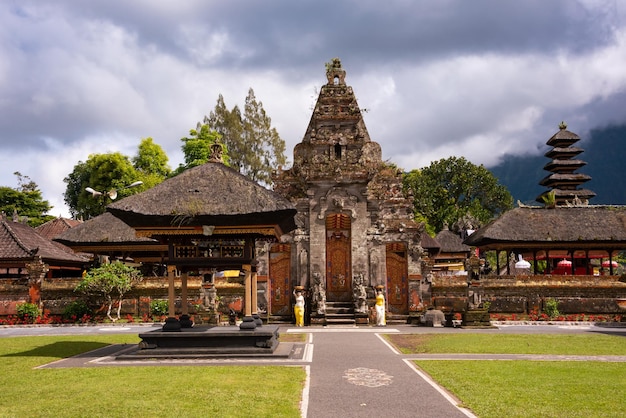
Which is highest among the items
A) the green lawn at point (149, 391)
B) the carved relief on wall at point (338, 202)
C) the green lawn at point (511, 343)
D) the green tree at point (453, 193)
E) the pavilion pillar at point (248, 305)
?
the green tree at point (453, 193)

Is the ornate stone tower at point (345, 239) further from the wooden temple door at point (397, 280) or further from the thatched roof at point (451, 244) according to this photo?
the thatched roof at point (451, 244)

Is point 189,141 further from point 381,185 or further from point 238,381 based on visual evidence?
point 238,381

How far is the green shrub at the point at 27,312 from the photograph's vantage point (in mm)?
27328

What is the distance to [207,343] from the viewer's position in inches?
573

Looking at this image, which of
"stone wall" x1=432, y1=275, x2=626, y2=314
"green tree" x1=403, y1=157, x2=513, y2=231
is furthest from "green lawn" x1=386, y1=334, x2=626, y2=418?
"green tree" x1=403, y1=157, x2=513, y2=231

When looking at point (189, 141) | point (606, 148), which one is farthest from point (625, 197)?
point (189, 141)

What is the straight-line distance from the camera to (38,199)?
200 ft

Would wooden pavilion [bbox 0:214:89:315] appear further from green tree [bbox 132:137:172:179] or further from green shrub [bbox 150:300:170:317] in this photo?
green tree [bbox 132:137:172:179]

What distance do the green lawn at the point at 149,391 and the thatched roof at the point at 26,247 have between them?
63.3ft

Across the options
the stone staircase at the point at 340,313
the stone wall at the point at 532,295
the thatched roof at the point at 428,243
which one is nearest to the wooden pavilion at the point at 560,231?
the stone wall at the point at 532,295

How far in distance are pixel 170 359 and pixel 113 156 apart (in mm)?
42763

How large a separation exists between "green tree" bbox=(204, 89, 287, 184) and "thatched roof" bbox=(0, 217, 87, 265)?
67.5 feet

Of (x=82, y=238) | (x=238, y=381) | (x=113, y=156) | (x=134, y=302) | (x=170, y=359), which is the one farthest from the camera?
(x=113, y=156)

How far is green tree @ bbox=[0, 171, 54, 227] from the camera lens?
57.8m
